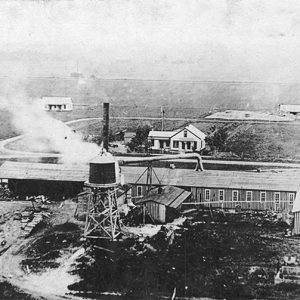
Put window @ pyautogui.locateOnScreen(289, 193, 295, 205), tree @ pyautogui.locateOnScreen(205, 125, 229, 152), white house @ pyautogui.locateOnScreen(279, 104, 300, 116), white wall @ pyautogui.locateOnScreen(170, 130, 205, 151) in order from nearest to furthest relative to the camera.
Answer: window @ pyautogui.locateOnScreen(289, 193, 295, 205) < white house @ pyautogui.locateOnScreen(279, 104, 300, 116) < white wall @ pyautogui.locateOnScreen(170, 130, 205, 151) < tree @ pyautogui.locateOnScreen(205, 125, 229, 152)

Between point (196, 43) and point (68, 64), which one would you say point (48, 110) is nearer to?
point (68, 64)

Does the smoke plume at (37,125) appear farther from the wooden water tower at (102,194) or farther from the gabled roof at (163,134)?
the wooden water tower at (102,194)

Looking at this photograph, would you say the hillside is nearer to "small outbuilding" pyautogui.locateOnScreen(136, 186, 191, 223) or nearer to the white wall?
the white wall

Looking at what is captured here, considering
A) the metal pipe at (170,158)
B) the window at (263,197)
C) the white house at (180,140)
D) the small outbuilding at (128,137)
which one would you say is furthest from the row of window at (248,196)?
the small outbuilding at (128,137)

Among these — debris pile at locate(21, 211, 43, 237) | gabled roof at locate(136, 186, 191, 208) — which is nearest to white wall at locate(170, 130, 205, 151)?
gabled roof at locate(136, 186, 191, 208)

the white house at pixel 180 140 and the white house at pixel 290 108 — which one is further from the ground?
the white house at pixel 290 108

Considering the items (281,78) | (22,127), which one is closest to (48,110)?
(22,127)
